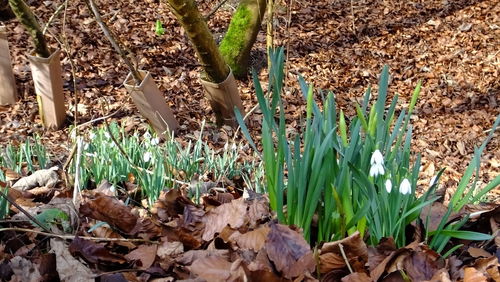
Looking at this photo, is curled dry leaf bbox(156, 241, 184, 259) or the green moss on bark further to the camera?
the green moss on bark

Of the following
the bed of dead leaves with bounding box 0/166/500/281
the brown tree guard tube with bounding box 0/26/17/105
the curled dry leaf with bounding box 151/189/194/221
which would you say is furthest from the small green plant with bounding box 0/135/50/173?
the brown tree guard tube with bounding box 0/26/17/105

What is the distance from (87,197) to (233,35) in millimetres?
3949

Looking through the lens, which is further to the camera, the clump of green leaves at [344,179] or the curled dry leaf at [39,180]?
the curled dry leaf at [39,180]

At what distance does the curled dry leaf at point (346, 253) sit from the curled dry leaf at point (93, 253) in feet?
1.63

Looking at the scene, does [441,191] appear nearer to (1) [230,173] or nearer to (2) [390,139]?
(2) [390,139]

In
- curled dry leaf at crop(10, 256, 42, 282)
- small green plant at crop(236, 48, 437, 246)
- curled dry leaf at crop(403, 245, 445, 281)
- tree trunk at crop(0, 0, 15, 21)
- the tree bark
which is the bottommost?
curled dry leaf at crop(403, 245, 445, 281)

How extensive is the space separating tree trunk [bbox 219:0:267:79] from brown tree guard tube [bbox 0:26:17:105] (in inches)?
74.0

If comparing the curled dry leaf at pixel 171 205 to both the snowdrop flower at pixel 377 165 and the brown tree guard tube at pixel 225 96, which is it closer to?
the snowdrop flower at pixel 377 165

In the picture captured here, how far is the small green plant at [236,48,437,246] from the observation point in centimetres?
160

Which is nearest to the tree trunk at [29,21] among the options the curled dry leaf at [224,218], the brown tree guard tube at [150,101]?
the brown tree guard tube at [150,101]

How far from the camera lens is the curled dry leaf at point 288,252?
4.94 feet

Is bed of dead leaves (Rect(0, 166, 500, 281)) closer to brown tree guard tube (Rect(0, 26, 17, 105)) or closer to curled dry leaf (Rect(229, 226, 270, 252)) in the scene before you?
curled dry leaf (Rect(229, 226, 270, 252))

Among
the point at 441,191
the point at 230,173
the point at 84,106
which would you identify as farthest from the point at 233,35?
the point at 441,191

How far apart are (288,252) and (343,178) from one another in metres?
0.24
